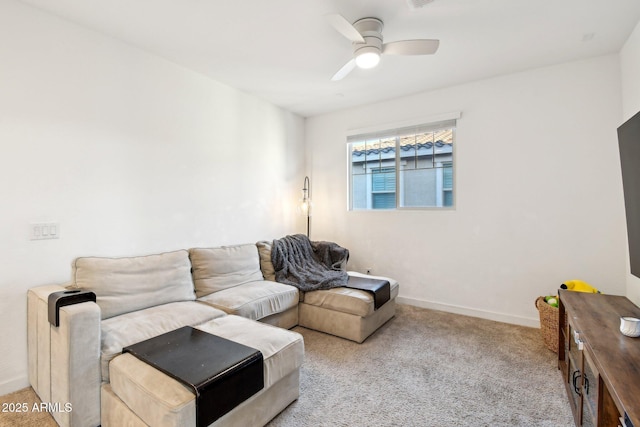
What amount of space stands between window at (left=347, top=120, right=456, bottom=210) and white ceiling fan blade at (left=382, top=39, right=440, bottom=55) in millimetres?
1487

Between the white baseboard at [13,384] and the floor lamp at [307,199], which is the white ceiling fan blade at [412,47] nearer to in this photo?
the floor lamp at [307,199]

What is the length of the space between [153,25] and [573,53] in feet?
11.9

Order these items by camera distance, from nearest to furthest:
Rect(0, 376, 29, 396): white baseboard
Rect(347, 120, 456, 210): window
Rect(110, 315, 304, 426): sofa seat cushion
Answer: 1. Rect(110, 315, 304, 426): sofa seat cushion
2. Rect(0, 376, 29, 396): white baseboard
3. Rect(347, 120, 456, 210): window

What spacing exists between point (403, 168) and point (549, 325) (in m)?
2.23

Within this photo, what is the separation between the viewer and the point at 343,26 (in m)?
2.00

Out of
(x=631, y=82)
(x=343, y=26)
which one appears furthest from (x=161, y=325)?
(x=631, y=82)

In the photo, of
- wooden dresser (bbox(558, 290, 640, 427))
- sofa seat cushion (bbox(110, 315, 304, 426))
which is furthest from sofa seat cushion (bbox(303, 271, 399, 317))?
wooden dresser (bbox(558, 290, 640, 427))

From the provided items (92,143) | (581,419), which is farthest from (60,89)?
(581,419)

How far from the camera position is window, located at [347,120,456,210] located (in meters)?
3.66

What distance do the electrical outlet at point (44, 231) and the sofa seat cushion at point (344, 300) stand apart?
2.13 meters

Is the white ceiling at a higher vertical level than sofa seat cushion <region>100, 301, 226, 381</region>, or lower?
higher

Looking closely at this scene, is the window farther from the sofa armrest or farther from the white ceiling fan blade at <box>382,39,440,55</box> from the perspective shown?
the sofa armrest

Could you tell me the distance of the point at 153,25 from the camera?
2.35 meters

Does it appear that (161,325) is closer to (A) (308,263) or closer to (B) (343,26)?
(A) (308,263)
